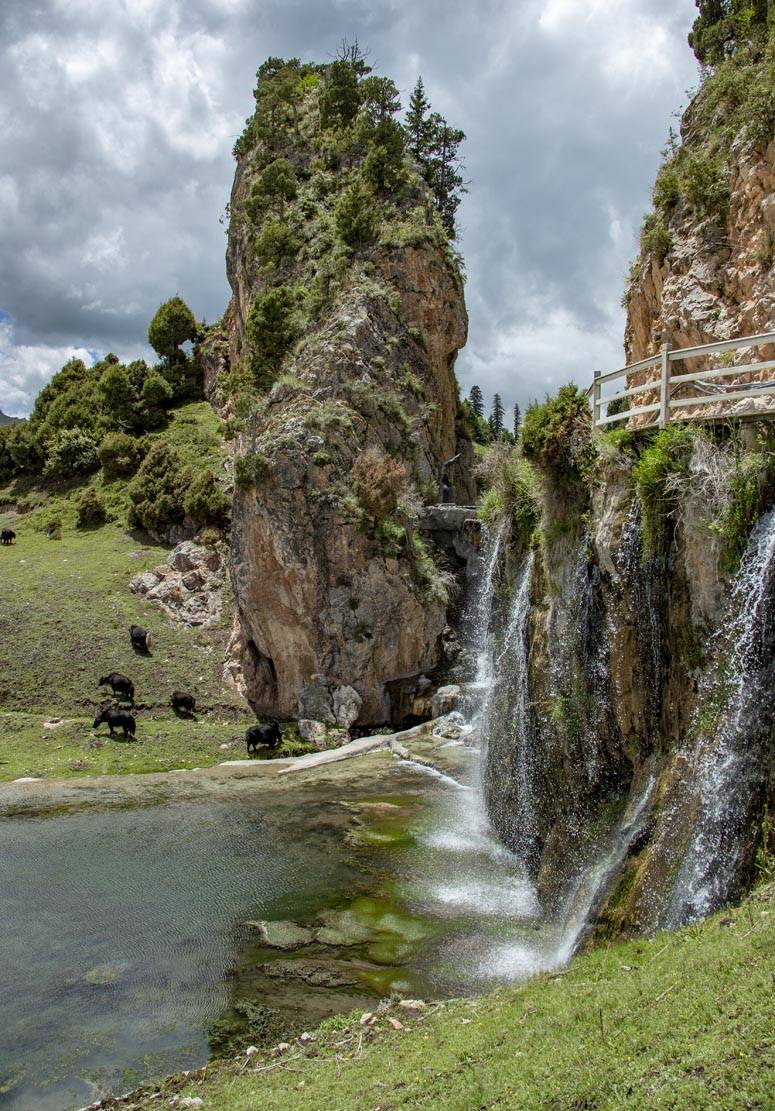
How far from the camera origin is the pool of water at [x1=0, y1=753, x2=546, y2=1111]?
35.0 feet

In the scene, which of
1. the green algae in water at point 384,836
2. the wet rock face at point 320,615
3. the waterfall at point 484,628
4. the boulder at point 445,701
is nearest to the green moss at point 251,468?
the wet rock face at point 320,615

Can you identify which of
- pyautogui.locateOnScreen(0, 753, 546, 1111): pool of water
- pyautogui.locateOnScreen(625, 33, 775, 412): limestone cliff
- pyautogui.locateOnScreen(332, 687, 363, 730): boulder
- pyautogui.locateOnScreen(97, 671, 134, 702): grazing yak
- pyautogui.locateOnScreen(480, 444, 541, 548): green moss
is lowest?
pyautogui.locateOnScreen(0, 753, 546, 1111): pool of water

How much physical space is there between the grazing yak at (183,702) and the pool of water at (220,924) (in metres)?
9.61

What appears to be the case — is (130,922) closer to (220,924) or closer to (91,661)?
(220,924)

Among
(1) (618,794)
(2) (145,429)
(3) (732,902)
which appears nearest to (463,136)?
(2) (145,429)

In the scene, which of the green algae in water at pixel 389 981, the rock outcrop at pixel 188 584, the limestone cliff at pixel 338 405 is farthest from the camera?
the rock outcrop at pixel 188 584

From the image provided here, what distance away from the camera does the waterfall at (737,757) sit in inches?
369

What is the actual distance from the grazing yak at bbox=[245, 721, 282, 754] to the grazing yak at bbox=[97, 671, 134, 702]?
5674mm

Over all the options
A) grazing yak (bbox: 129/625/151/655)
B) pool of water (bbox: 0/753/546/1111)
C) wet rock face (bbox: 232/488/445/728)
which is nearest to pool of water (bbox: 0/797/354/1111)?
pool of water (bbox: 0/753/546/1111)

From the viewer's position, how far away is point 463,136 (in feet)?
183

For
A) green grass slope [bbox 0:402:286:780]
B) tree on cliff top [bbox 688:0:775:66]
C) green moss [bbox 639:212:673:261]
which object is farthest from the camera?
green grass slope [bbox 0:402:286:780]

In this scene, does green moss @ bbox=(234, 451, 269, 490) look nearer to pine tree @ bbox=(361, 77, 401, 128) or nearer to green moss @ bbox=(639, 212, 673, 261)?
green moss @ bbox=(639, 212, 673, 261)

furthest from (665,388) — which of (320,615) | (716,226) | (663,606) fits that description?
(320,615)

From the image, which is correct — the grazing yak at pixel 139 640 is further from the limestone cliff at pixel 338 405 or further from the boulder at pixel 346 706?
the boulder at pixel 346 706
